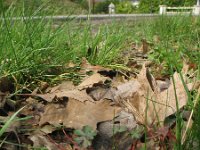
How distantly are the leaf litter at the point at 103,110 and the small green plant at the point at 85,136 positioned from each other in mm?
36

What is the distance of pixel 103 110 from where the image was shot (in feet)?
5.25

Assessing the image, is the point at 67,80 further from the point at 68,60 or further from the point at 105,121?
the point at 105,121

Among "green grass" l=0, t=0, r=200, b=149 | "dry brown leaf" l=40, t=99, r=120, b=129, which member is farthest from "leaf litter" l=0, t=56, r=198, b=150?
"green grass" l=0, t=0, r=200, b=149

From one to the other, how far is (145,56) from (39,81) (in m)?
1.44

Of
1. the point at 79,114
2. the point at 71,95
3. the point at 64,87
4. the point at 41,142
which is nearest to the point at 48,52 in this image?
the point at 64,87

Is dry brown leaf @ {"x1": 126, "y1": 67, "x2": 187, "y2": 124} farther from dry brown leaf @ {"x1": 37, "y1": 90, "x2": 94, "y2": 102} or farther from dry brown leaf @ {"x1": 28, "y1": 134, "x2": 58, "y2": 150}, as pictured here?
dry brown leaf @ {"x1": 28, "y1": 134, "x2": 58, "y2": 150}

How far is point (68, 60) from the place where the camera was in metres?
2.48

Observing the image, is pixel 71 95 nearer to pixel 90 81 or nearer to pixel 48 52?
pixel 90 81

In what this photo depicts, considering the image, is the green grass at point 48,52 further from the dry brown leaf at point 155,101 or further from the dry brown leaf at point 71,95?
the dry brown leaf at point 71,95

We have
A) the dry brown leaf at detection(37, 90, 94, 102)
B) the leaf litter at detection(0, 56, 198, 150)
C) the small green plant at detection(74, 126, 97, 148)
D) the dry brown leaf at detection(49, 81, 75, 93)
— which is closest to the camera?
the small green plant at detection(74, 126, 97, 148)

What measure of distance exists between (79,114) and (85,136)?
0.20 meters

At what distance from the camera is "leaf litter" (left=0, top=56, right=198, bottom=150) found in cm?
148

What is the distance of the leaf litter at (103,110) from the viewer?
4.84 ft

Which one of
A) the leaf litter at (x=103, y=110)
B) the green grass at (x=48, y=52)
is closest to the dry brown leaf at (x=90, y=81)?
the leaf litter at (x=103, y=110)
